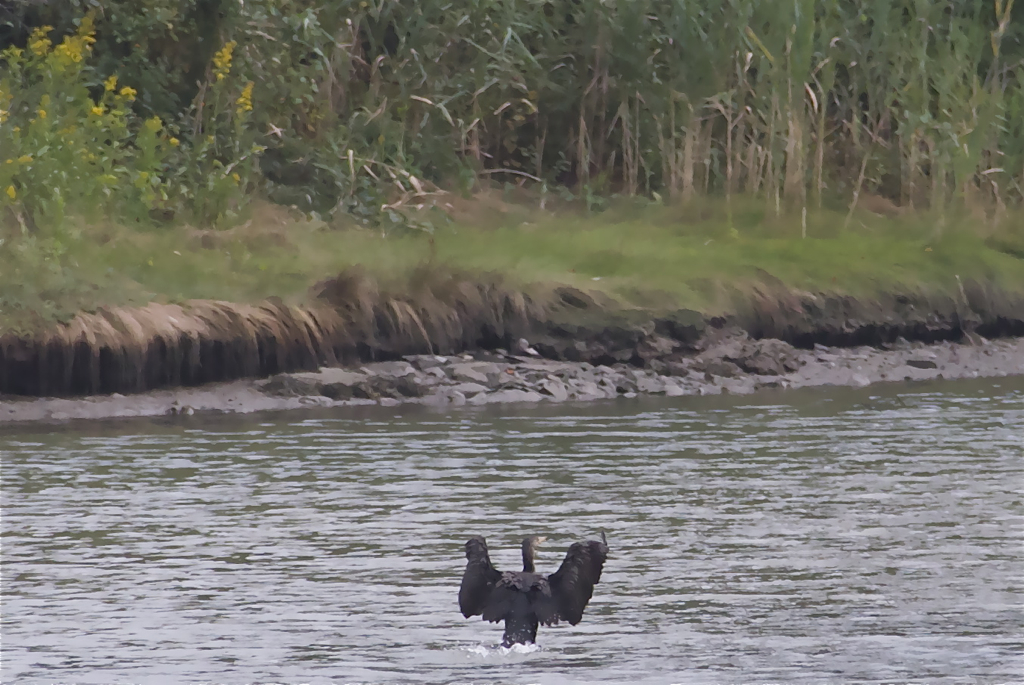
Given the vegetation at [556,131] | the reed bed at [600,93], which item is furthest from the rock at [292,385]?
the reed bed at [600,93]

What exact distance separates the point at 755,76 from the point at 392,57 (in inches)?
160

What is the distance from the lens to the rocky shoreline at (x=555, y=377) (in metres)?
14.8

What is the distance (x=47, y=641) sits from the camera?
7.65m

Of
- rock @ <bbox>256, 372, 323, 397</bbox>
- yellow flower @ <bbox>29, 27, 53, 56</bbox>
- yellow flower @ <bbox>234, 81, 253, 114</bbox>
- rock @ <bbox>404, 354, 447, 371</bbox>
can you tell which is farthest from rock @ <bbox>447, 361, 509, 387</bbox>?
yellow flower @ <bbox>29, 27, 53, 56</bbox>

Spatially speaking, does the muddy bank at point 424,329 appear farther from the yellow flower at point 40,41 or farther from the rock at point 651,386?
the yellow flower at point 40,41

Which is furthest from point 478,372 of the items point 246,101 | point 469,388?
point 246,101

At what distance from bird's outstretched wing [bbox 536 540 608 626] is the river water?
28cm

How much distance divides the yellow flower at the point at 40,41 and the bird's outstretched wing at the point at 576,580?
1092cm

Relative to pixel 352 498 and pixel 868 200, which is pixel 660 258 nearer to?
pixel 868 200

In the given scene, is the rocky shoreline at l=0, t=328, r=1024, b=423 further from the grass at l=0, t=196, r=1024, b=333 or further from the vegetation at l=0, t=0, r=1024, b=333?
the vegetation at l=0, t=0, r=1024, b=333

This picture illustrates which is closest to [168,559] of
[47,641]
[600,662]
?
[47,641]

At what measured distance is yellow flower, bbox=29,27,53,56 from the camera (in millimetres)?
16547

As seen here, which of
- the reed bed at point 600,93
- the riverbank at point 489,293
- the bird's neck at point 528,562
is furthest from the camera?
the reed bed at point 600,93

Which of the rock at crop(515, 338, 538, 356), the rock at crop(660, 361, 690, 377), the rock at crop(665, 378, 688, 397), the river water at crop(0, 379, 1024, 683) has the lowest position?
the river water at crop(0, 379, 1024, 683)
